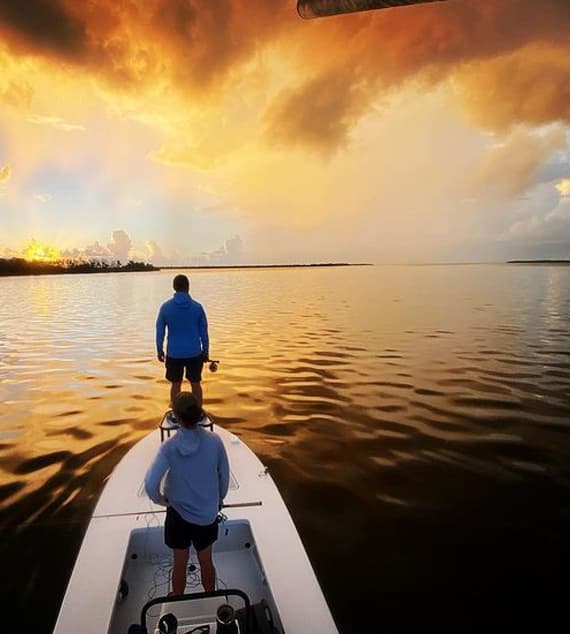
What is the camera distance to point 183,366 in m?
9.20

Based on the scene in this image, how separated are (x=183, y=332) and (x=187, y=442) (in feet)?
17.5

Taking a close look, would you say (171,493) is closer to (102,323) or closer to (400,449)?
(400,449)

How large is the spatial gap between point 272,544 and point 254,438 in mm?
5122

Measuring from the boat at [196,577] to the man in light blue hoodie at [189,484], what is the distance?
37 cm

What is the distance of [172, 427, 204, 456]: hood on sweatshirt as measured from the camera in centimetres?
375

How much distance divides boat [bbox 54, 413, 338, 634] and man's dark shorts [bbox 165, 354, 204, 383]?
320 cm

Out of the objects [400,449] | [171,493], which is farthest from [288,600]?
[400,449]

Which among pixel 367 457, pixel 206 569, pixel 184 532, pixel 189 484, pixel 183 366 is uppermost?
pixel 189 484

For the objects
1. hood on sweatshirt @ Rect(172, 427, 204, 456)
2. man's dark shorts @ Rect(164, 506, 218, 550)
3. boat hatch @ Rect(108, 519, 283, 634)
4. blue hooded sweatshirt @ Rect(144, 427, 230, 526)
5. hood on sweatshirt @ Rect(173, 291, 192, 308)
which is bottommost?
boat hatch @ Rect(108, 519, 283, 634)

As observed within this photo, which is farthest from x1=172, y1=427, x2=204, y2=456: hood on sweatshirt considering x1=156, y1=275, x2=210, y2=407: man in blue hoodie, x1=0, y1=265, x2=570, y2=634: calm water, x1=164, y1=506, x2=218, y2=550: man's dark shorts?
x1=156, y1=275, x2=210, y2=407: man in blue hoodie

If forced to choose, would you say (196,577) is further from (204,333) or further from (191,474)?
(204,333)

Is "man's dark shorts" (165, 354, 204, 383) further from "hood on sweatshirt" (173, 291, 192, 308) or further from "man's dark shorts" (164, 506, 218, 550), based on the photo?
A: "man's dark shorts" (164, 506, 218, 550)

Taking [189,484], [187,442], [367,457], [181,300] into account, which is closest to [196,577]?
[189,484]

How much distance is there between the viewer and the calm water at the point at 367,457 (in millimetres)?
5363
